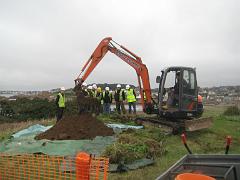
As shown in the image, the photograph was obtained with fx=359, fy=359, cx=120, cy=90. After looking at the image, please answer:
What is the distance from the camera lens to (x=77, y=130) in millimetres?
13195

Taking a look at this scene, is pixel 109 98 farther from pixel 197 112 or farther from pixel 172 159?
pixel 172 159

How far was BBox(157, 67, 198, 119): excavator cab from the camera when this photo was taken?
47.1 ft

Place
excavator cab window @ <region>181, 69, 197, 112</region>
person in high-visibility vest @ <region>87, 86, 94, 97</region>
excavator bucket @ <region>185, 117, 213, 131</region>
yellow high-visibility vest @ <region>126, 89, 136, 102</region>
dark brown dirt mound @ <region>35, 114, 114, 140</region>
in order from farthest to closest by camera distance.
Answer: yellow high-visibility vest @ <region>126, 89, 136, 102</region> < person in high-visibility vest @ <region>87, 86, 94, 97</region> < excavator cab window @ <region>181, 69, 197, 112</region> < excavator bucket @ <region>185, 117, 213, 131</region> < dark brown dirt mound @ <region>35, 114, 114, 140</region>

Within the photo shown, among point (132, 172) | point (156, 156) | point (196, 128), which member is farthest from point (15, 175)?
point (196, 128)

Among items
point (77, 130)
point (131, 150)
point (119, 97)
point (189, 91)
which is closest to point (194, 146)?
point (131, 150)

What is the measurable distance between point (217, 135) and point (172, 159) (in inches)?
180

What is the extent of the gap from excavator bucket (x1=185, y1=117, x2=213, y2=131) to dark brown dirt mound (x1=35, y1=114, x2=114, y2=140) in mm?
2879

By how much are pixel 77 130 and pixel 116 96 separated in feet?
28.2

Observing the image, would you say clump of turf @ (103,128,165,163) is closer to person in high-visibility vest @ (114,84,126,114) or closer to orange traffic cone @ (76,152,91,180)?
orange traffic cone @ (76,152,91,180)

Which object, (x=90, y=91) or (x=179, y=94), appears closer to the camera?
(x=179, y=94)

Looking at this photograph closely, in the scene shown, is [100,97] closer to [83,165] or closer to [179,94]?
[179,94]

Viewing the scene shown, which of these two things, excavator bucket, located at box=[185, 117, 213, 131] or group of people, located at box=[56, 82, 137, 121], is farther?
group of people, located at box=[56, 82, 137, 121]

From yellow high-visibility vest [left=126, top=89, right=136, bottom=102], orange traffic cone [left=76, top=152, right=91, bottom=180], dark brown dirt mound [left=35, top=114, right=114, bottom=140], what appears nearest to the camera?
orange traffic cone [left=76, top=152, right=91, bottom=180]

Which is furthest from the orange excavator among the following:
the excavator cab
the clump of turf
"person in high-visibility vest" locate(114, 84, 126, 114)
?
"person in high-visibility vest" locate(114, 84, 126, 114)
